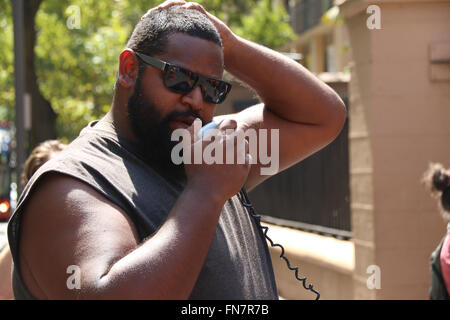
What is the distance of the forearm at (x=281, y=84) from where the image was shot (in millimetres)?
2910

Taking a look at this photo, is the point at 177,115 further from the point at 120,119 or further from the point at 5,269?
the point at 5,269

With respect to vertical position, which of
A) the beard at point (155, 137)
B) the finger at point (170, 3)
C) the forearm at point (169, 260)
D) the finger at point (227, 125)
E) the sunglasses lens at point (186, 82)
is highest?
Result: the finger at point (170, 3)

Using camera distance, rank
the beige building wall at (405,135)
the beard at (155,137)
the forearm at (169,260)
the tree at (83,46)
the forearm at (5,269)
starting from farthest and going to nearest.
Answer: the tree at (83,46), the beige building wall at (405,135), the forearm at (5,269), the beard at (155,137), the forearm at (169,260)

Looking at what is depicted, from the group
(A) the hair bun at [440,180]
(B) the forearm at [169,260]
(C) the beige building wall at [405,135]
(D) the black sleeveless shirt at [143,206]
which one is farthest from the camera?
(C) the beige building wall at [405,135]

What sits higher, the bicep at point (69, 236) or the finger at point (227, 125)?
the finger at point (227, 125)

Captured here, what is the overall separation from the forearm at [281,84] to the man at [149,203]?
56cm

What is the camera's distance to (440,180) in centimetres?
583

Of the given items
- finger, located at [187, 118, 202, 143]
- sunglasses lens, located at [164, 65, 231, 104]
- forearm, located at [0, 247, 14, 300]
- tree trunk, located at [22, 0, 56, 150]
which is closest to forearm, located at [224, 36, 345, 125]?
sunglasses lens, located at [164, 65, 231, 104]

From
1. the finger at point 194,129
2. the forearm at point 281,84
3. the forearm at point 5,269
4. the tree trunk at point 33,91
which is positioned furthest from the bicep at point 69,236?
the tree trunk at point 33,91

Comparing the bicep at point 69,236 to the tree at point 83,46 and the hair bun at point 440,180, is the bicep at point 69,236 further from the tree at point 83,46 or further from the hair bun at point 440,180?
the tree at point 83,46

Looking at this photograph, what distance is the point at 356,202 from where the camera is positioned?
7.43 metres

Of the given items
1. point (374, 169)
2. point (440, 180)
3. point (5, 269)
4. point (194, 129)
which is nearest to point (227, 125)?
point (194, 129)

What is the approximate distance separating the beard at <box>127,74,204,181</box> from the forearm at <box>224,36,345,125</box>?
0.78 metres
